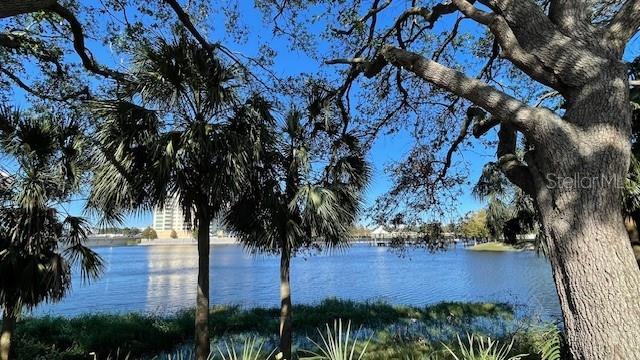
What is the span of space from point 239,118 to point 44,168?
3.02 meters

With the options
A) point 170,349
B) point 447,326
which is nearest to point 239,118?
point 170,349

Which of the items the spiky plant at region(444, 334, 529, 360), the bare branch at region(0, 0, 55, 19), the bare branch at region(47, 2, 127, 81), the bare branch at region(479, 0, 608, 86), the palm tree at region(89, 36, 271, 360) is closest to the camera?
the bare branch at region(0, 0, 55, 19)

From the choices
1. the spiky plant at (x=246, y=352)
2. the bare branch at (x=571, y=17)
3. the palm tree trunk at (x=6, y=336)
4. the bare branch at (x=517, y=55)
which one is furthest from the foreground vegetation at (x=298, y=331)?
the bare branch at (x=571, y=17)

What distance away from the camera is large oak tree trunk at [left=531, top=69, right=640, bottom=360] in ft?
9.78

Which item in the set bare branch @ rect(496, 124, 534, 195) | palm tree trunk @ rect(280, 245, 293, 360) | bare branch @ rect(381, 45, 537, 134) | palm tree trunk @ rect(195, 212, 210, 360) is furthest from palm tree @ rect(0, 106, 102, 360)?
bare branch @ rect(496, 124, 534, 195)

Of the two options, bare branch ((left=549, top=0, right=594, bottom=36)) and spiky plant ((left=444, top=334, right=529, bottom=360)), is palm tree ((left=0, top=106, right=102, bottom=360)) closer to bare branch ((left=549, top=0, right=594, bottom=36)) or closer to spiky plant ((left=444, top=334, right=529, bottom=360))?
spiky plant ((left=444, top=334, right=529, bottom=360))

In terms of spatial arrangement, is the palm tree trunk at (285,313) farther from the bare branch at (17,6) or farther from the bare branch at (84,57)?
the bare branch at (17,6)

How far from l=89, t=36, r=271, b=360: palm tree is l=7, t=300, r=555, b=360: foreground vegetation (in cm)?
279

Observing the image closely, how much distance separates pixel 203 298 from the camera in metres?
6.98

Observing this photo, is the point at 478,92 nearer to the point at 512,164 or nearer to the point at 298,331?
the point at 512,164

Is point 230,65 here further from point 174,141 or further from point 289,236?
point 289,236

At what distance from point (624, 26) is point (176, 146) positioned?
5362mm

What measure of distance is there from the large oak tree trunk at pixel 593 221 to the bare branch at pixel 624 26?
0.36 m

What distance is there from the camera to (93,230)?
23.8ft
